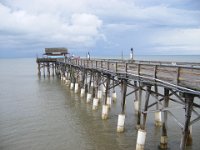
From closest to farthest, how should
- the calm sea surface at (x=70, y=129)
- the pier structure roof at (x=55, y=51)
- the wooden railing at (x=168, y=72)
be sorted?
the wooden railing at (x=168, y=72), the calm sea surface at (x=70, y=129), the pier structure roof at (x=55, y=51)

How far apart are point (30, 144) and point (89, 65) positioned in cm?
1278

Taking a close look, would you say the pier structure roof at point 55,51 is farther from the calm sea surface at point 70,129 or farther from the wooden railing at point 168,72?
the wooden railing at point 168,72

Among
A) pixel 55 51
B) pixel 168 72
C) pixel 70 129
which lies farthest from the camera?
pixel 55 51

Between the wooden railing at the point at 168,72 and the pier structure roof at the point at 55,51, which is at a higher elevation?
the wooden railing at the point at 168,72

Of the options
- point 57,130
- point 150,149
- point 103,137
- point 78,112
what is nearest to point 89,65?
point 78,112

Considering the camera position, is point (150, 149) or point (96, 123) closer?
point (150, 149)

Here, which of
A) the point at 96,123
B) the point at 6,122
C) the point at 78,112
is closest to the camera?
the point at 96,123

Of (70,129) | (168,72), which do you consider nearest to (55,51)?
(70,129)

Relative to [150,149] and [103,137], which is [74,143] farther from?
[150,149]

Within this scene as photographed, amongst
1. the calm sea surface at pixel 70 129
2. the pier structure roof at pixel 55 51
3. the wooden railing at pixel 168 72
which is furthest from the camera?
the pier structure roof at pixel 55 51

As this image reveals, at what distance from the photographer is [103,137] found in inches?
694

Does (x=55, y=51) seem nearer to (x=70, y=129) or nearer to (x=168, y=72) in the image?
(x=70, y=129)

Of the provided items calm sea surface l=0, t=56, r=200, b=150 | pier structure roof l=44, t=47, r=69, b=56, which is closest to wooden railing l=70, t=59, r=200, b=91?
calm sea surface l=0, t=56, r=200, b=150

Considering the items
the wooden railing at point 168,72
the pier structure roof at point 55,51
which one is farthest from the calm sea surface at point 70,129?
the pier structure roof at point 55,51
